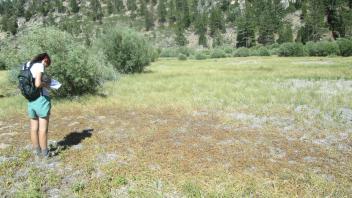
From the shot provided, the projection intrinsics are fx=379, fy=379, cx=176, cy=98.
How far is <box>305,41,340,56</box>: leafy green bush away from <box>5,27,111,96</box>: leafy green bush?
51260 mm

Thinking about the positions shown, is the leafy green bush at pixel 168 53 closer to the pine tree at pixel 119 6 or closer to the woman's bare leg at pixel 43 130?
the woman's bare leg at pixel 43 130

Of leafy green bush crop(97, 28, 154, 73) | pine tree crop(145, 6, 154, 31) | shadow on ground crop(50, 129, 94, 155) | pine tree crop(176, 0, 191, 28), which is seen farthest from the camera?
pine tree crop(145, 6, 154, 31)

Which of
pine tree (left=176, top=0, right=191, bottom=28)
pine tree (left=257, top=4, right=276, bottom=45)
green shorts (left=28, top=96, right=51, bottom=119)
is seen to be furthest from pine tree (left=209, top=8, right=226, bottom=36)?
green shorts (left=28, top=96, right=51, bottom=119)

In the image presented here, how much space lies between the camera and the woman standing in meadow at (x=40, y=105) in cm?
905

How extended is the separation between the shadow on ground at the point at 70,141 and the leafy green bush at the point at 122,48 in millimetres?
21060

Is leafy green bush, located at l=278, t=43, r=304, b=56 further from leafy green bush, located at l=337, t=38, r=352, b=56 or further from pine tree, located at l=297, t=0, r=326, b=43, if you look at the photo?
pine tree, located at l=297, t=0, r=326, b=43

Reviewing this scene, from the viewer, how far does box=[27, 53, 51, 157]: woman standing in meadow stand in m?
9.05

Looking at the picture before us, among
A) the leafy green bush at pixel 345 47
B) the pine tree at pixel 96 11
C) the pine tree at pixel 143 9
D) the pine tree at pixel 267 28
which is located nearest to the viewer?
the leafy green bush at pixel 345 47

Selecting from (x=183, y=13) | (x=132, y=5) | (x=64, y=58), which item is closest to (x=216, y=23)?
(x=183, y=13)

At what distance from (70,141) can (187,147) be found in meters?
3.75

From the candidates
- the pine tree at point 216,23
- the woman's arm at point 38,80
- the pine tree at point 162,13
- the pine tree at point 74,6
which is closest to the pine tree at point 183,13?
the pine tree at point 162,13

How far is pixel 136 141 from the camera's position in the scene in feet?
37.7

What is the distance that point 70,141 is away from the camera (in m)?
11.8

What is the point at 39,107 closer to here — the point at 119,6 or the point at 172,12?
the point at 172,12
